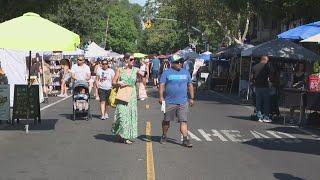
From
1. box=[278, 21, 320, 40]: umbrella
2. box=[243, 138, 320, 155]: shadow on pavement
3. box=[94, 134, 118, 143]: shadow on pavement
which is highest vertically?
box=[278, 21, 320, 40]: umbrella

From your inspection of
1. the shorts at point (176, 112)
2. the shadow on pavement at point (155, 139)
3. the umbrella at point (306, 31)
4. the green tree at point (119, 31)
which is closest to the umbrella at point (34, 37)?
the shadow on pavement at point (155, 139)

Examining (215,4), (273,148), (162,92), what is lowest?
(273,148)

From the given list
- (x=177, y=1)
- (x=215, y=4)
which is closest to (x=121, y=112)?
(x=215, y=4)

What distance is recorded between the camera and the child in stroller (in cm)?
1727

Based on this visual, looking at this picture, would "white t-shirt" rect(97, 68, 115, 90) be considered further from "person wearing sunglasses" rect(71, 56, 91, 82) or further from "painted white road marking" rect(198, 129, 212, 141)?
"painted white road marking" rect(198, 129, 212, 141)

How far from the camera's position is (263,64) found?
60.2 feet

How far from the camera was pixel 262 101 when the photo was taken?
1848 cm

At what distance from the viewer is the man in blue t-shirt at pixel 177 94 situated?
12279mm

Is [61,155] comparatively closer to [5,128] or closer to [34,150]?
[34,150]

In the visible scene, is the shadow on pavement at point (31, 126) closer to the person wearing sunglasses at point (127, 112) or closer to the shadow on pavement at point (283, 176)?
the person wearing sunglasses at point (127, 112)

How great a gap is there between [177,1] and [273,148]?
126 feet

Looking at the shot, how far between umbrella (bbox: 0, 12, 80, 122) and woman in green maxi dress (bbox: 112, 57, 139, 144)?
1806 millimetres

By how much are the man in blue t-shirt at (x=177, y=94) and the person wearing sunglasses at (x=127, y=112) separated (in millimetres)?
631

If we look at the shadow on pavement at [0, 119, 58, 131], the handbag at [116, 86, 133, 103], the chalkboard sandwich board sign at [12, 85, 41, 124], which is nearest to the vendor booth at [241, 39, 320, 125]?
the handbag at [116, 86, 133, 103]
